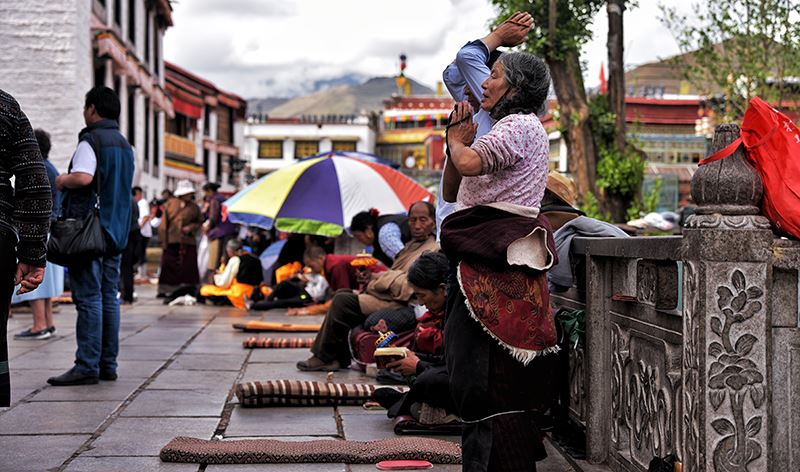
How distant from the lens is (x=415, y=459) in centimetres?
451

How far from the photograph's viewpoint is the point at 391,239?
9.12 metres

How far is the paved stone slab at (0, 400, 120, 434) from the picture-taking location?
16.6 feet

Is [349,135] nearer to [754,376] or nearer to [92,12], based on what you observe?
[92,12]

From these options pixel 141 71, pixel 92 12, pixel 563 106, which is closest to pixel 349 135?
pixel 141 71

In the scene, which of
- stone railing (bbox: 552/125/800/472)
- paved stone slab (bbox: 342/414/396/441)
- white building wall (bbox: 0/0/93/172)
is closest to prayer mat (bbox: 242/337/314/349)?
paved stone slab (bbox: 342/414/396/441)

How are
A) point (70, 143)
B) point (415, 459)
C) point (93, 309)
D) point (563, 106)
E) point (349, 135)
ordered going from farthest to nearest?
point (349, 135) < point (70, 143) < point (563, 106) < point (93, 309) < point (415, 459)

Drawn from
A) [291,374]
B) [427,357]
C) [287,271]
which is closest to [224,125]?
[287,271]

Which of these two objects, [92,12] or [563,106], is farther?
[92,12]

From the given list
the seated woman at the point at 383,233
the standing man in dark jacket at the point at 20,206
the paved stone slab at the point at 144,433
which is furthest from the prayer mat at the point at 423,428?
the seated woman at the point at 383,233

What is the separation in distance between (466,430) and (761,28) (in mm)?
17034

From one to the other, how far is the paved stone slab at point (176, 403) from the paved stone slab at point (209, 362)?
111 centimetres

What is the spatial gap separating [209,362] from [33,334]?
2.23 m

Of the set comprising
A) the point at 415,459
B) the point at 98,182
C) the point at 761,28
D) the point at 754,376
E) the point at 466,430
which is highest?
the point at 761,28

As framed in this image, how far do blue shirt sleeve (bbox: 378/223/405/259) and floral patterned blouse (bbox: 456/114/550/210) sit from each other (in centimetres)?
532
